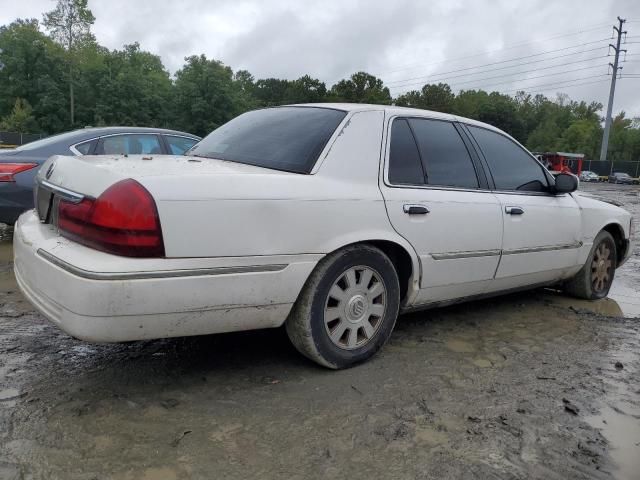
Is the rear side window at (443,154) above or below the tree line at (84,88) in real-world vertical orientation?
below

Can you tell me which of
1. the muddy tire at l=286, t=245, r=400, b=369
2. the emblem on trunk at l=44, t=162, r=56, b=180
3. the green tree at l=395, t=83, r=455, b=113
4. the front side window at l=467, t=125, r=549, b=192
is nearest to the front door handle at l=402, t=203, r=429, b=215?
the muddy tire at l=286, t=245, r=400, b=369

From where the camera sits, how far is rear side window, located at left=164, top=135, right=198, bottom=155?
6.53 metres

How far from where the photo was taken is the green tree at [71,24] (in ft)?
147

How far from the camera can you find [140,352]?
10.8 ft

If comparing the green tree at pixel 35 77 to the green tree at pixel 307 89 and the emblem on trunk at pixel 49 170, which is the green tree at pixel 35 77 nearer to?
the green tree at pixel 307 89

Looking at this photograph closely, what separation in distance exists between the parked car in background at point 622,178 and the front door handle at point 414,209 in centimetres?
5384

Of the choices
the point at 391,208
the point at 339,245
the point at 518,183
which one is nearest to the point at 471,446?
the point at 339,245

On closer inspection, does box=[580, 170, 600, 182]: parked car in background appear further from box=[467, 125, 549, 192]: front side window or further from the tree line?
box=[467, 125, 549, 192]: front side window

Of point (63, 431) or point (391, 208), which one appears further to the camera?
point (391, 208)

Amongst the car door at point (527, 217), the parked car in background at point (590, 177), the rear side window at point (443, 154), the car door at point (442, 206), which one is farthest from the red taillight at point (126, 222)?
the parked car in background at point (590, 177)

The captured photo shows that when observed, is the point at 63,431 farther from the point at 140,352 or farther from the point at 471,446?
the point at 471,446

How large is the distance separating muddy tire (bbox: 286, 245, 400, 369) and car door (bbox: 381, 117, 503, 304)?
29 centimetres

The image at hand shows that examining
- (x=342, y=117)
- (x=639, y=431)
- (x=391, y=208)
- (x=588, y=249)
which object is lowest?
(x=639, y=431)

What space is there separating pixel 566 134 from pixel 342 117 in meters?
82.4
